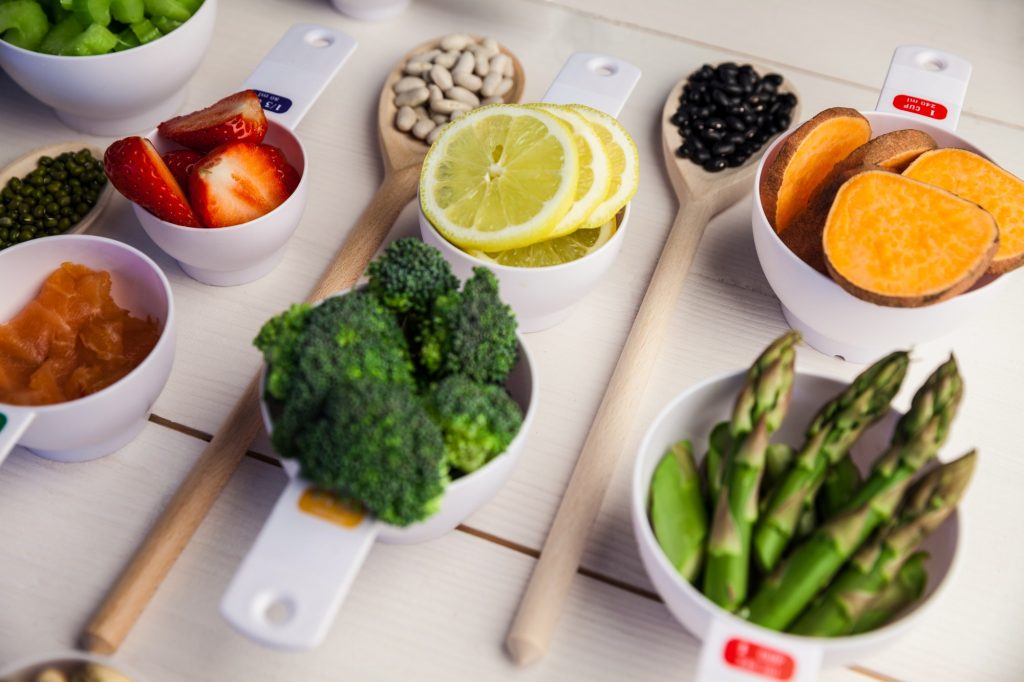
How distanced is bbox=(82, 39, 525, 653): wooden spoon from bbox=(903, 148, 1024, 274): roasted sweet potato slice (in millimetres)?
636

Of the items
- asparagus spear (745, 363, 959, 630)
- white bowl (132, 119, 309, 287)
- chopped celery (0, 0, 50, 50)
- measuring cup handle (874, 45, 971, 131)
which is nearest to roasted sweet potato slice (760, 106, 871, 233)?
measuring cup handle (874, 45, 971, 131)

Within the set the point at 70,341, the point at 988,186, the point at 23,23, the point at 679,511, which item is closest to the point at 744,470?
the point at 679,511

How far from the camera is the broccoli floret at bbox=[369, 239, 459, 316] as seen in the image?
3.19ft

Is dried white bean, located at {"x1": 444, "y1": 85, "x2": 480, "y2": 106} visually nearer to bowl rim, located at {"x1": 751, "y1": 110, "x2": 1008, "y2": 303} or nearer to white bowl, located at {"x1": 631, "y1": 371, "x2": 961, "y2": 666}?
bowl rim, located at {"x1": 751, "y1": 110, "x2": 1008, "y2": 303}

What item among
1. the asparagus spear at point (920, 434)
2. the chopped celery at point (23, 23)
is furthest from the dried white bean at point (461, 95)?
the asparagus spear at point (920, 434)

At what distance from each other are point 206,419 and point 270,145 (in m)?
0.42

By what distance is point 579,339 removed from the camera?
4.07ft

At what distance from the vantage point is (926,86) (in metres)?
1.37

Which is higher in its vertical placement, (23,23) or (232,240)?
(23,23)

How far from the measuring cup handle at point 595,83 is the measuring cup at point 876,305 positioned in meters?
0.24

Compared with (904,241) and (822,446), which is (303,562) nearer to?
(822,446)

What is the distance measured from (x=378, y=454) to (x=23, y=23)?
926 millimetres

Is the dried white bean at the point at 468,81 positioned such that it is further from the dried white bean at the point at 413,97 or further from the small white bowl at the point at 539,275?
the small white bowl at the point at 539,275

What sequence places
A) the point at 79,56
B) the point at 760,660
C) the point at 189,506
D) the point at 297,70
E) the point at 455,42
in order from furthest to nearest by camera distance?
the point at 455,42
the point at 297,70
the point at 79,56
the point at 189,506
the point at 760,660
